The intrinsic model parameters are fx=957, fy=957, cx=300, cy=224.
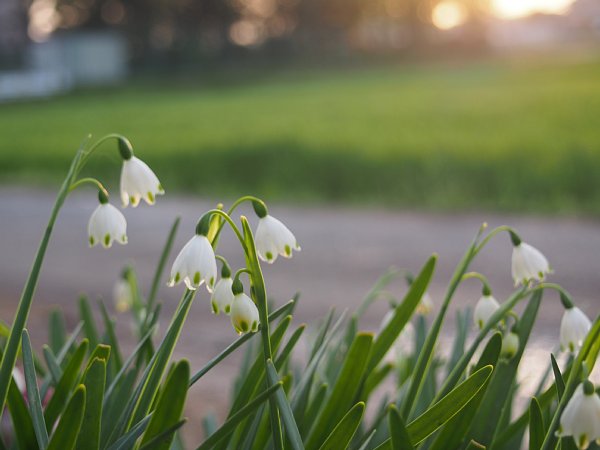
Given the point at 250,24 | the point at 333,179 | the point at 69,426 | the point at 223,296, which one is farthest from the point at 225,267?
the point at 250,24

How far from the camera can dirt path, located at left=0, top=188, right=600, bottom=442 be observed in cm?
446

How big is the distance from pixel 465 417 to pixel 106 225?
1.78ft

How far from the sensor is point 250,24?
42.7m

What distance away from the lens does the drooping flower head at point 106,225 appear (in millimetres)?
1229

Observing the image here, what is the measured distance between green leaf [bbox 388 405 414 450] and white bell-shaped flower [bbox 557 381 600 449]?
0.56 feet

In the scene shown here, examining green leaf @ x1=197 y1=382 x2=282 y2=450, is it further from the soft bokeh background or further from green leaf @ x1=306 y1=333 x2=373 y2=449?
the soft bokeh background

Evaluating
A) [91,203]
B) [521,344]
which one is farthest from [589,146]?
[521,344]

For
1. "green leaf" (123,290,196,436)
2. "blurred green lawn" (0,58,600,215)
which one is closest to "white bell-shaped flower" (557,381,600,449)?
"green leaf" (123,290,196,436)

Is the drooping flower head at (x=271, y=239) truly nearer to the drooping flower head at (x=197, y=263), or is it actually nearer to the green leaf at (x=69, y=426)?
the drooping flower head at (x=197, y=263)

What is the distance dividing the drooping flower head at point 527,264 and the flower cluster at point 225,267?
0.35 meters

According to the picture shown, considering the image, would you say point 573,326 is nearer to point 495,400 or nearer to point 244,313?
point 495,400

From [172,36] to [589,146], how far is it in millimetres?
32146

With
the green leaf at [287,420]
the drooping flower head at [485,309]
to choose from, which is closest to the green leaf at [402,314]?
the drooping flower head at [485,309]

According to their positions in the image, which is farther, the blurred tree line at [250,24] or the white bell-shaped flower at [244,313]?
the blurred tree line at [250,24]
